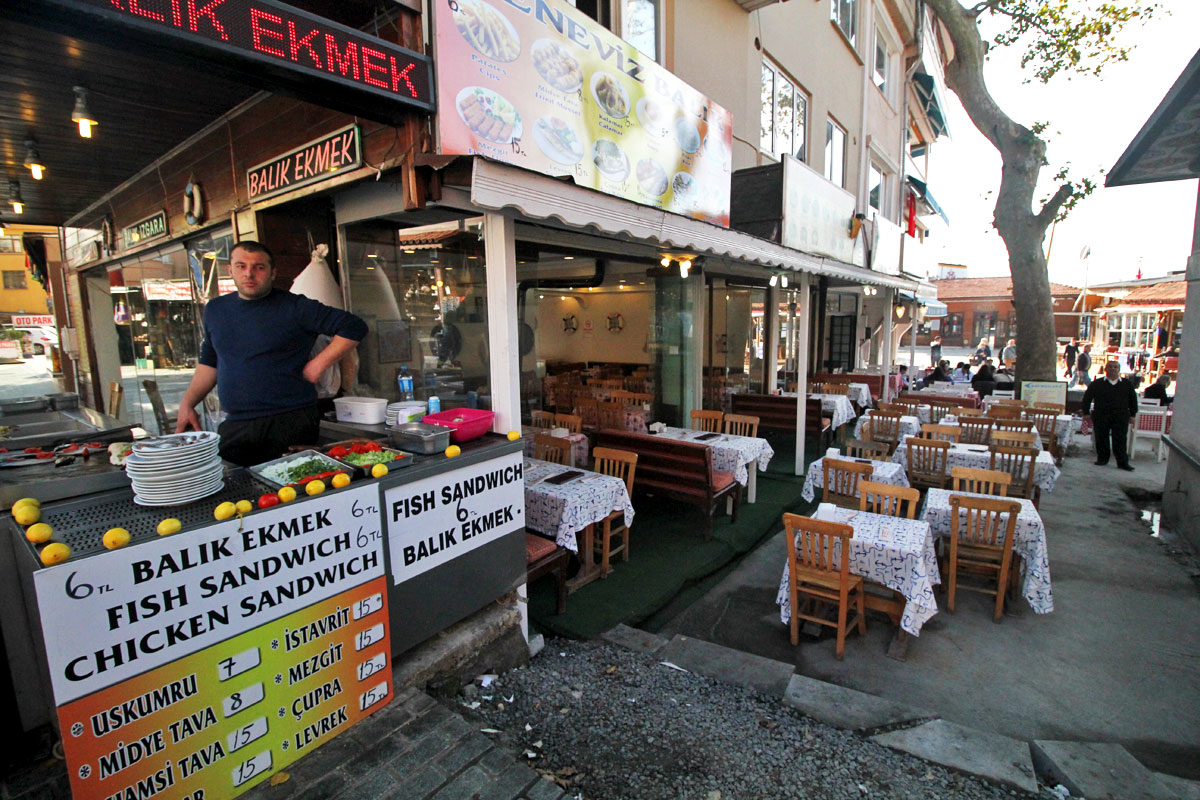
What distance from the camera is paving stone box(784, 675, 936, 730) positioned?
3.15 m

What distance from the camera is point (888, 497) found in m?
→ 4.83

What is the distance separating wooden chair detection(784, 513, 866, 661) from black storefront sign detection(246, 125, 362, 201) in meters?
3.76

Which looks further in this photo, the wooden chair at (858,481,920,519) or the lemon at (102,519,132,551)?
the wooden chair at (858,481,920,519)

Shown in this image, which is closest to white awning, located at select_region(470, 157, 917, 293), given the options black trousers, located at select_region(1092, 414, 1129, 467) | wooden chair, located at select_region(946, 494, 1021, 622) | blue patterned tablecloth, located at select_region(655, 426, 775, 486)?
blue patterned tablecloth, located at select_region(655, 426, 775, 486)

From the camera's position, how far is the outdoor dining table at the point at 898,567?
3916mm

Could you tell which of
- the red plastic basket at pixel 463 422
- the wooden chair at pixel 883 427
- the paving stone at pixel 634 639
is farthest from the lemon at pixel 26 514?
the wooden chair at pixel 883 427

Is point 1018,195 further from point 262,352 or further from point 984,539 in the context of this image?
point 262,352

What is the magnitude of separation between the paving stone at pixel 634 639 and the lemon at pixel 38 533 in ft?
10.1

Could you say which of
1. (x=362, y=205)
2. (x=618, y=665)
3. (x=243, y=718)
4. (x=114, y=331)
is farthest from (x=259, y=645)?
(x=114, y=331)

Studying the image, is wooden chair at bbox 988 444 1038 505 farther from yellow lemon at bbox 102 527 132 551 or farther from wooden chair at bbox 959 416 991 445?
yellow lemon at bbox 102 527 132 551

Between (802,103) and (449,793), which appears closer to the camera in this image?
(449,793)

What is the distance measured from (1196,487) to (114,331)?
50.9 feet

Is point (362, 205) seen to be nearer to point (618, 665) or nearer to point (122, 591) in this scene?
point (122, 591)

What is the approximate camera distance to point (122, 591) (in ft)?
6.31
